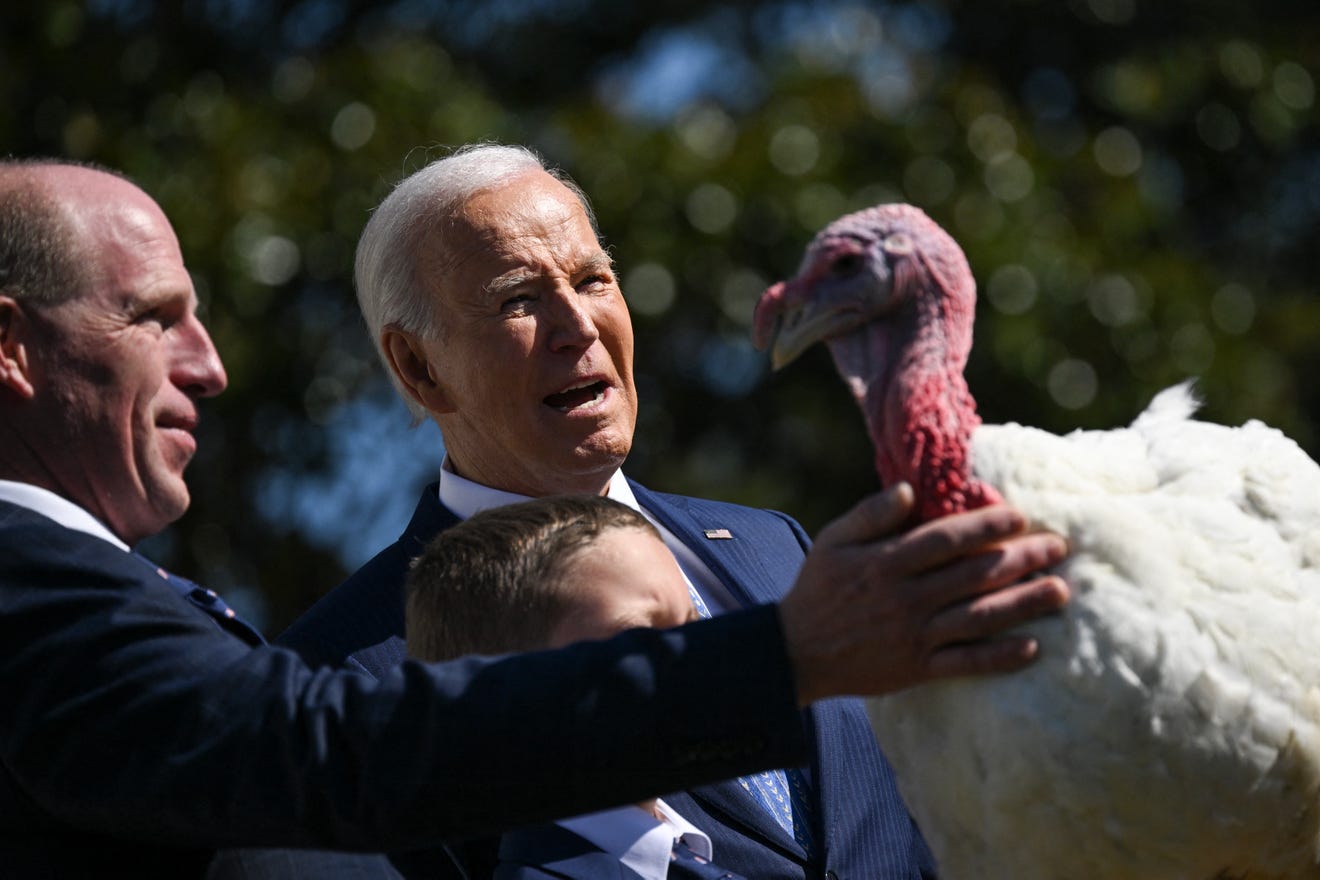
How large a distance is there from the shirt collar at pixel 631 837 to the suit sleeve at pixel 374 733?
0.36 m

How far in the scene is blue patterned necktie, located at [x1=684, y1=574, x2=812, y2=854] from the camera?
299 cm

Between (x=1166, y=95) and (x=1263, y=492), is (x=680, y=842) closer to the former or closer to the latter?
(x=1263, y=492)

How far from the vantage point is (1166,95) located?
891 cm

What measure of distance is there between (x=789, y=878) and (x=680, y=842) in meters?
0.51

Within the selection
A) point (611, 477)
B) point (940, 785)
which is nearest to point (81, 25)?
point (611, 477)

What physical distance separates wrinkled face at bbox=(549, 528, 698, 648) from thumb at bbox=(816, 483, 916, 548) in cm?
49

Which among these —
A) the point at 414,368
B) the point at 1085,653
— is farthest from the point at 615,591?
the point at 414,368

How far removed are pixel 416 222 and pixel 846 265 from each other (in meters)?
1.75

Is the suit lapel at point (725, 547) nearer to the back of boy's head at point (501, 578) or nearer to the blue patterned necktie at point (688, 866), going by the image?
the back of boy's head at point (501, 578)

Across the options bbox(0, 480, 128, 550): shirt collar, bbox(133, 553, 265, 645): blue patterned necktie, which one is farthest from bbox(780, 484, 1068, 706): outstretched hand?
bbox(0, 480, 128, 550): shirt collar

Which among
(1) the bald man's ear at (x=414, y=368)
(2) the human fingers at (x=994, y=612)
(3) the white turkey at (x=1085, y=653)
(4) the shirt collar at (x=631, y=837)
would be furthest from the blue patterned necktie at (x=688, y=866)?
(1) the bald man's ear at (x=414, y=368)

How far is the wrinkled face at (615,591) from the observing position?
7.89 ft

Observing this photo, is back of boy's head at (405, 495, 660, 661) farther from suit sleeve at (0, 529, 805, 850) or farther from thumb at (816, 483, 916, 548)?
thumb at (816, 483, 916, 548)

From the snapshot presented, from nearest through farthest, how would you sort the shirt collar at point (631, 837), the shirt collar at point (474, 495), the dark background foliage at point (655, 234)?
the shirt collar at point (631, 837)
the shirt collar at point (474, 495)
the dark background foliage at point (655, 234)
